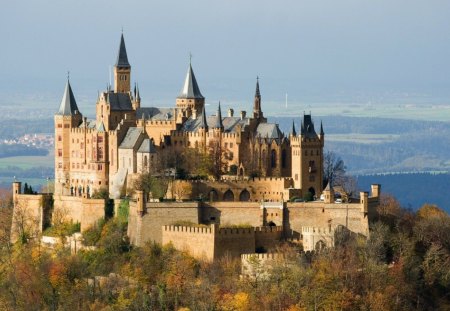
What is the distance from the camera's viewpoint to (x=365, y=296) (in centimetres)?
6456

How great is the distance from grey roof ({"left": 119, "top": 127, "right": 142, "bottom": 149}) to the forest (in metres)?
4.70

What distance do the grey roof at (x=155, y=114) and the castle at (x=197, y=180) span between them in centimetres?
5

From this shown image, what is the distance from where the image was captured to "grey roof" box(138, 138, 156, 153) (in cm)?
7506

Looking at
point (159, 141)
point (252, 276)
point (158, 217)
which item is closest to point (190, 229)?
point (158, 217)

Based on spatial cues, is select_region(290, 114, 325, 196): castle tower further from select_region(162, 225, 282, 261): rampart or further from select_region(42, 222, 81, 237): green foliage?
select_region(42, 222, 81, 237): green foliage

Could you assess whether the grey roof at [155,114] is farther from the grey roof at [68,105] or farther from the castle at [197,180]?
the grey roof at [68,105]

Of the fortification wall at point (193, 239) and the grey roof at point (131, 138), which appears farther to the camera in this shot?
the grey roof at point (131, 138)

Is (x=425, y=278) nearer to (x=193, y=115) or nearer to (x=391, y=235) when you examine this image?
(x=391, y=235)

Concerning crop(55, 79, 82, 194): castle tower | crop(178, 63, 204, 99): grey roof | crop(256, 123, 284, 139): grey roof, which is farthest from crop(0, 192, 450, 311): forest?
crop(178, 63, 204, 99): grey roof

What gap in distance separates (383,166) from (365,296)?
4833 inches

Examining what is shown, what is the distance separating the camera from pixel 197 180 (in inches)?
2918

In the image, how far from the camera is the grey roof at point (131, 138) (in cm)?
7581

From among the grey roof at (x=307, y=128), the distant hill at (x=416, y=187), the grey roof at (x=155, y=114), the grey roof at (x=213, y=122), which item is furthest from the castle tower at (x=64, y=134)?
the distant hill at (x=416, y=187)

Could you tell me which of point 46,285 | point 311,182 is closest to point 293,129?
point 311,182
